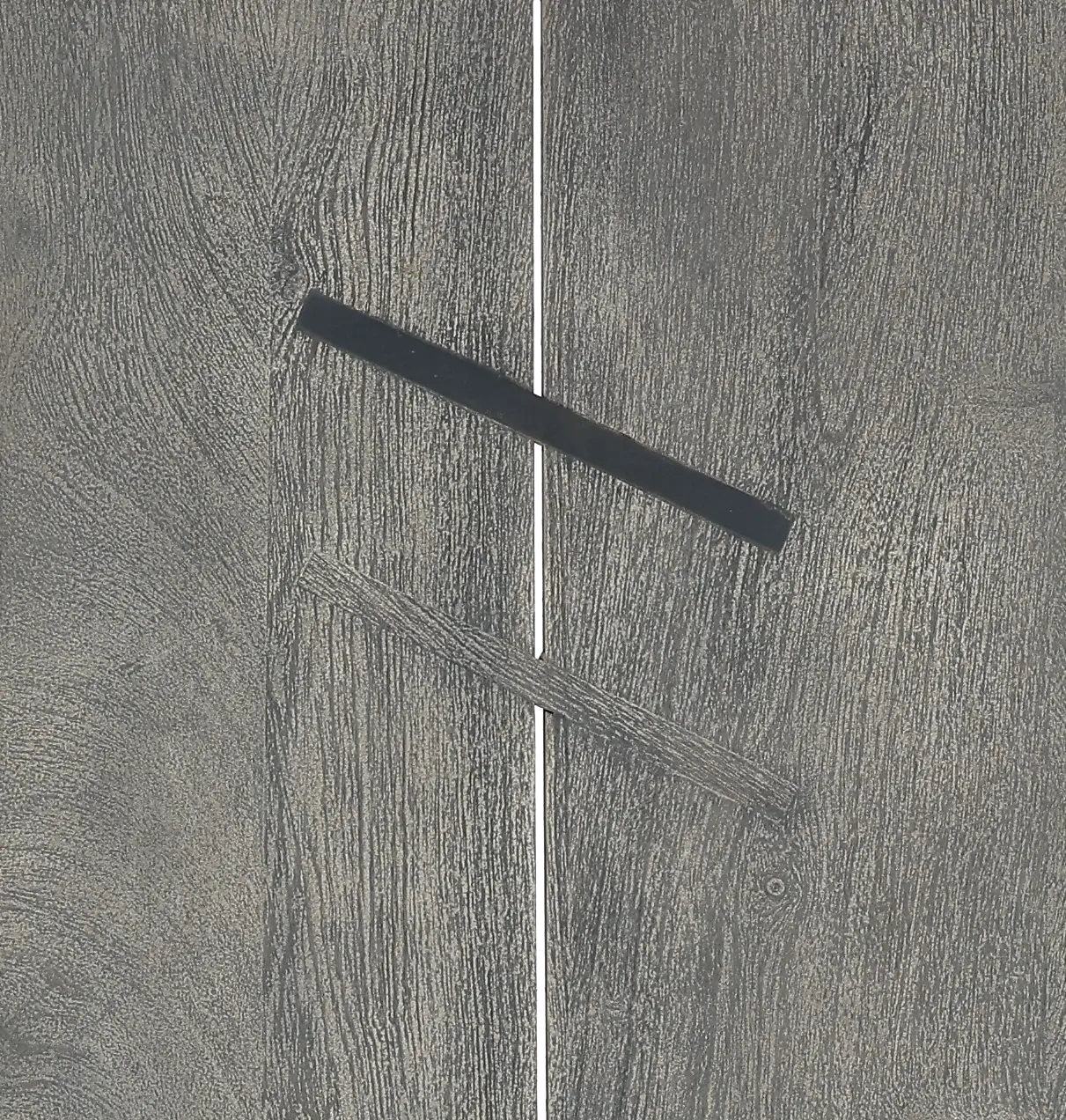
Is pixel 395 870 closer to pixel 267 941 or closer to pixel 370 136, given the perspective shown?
pixel 267 941

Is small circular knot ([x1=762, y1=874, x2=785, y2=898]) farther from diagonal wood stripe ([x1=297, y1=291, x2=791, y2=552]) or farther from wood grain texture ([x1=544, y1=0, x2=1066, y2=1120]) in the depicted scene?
diagonal wood stripe ([x1=297, y1=291, x2=791, y2=552])

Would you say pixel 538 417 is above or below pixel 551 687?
above

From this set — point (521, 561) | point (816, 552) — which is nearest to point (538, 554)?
point (521, 561)

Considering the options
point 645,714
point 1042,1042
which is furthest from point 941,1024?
point 645,714

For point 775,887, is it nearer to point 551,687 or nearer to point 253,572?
point 551,687

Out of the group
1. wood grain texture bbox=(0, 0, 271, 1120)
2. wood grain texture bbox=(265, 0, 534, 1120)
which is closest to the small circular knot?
wood grain texture bbox=(265, 0, 534, 1120)

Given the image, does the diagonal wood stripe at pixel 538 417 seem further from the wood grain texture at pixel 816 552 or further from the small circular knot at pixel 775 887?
the small circular knot at pixel 775 887
